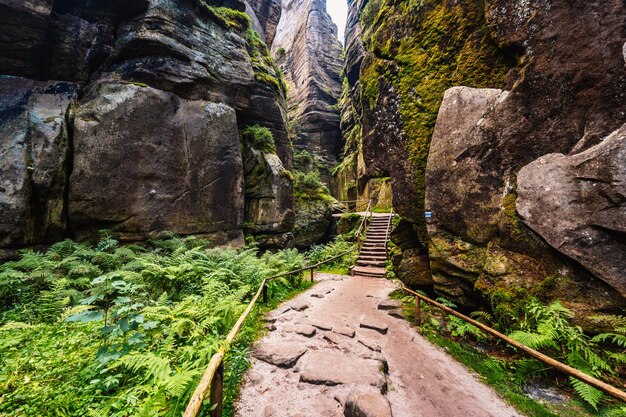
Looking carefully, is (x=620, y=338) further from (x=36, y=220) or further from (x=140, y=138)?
(x=36, y=220)

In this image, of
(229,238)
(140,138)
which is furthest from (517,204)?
(140,138)

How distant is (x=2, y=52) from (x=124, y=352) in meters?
12.9

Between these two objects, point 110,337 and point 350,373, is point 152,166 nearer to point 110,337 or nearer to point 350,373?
point 110,337

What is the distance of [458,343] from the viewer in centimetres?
439

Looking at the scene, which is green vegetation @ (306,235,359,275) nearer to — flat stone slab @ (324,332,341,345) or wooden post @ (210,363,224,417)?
flat stone slab @ (324,332,341,345)

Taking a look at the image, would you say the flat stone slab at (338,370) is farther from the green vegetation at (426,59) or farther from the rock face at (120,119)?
the rock face at (120,119)

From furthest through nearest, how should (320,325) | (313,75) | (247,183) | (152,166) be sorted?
1. (313,75)
2. (247,183)
3. (152,166)
4. (320,325)

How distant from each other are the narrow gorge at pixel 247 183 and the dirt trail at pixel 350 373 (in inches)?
5.5

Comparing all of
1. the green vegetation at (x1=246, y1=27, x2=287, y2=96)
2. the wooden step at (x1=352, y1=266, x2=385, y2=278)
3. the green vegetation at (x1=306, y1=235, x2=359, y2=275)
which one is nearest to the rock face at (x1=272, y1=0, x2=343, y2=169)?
the green vegetation at (x1=246, y1=27, x2=287, y2=96)

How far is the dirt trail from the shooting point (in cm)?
281

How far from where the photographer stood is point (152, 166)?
1012 cm

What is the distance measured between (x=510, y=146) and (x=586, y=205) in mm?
1483

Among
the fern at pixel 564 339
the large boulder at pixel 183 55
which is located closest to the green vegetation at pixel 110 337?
the fern at pixel 564 339

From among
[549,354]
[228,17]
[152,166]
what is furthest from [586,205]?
[228,17]
